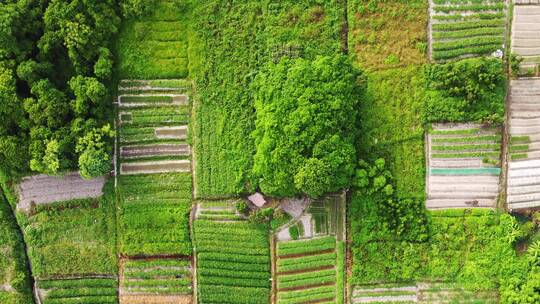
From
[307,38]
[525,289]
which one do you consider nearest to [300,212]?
[307,38]

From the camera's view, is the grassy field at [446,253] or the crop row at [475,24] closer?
the crop row at [475,24]

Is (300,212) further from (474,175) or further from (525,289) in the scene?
(525,289)

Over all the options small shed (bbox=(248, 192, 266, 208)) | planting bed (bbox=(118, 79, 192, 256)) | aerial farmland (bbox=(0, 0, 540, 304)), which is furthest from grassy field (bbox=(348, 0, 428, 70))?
planting bed (bbox=(118, 79, 192, 256))

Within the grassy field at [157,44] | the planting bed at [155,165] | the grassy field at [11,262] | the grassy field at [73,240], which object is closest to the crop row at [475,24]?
the grassy field at [157,44]

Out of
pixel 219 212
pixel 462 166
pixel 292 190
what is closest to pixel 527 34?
pixel 462 166

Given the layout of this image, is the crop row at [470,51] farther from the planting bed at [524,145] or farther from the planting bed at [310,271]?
the planting bed at [310,271]

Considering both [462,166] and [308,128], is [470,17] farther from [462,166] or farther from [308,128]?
[308,128]
